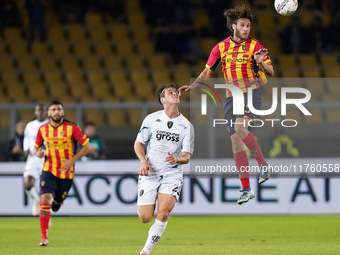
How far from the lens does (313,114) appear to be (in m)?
12.6

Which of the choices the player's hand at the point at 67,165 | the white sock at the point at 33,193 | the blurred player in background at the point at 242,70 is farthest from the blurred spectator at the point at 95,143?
the blurred player in background at the point at 242,70

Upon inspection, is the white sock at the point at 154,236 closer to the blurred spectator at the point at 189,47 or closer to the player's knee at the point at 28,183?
the player's knee at the point at 28,183

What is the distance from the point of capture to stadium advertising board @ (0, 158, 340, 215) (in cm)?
1254

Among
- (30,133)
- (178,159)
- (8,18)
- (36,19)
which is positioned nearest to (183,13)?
(36,19)

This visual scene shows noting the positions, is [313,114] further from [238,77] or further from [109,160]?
[238,77]

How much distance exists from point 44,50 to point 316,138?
26.4 feet

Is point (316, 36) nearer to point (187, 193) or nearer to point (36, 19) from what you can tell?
point (187, 193)

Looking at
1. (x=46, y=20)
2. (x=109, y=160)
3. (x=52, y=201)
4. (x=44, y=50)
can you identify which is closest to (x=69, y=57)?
(x=44, y=50)

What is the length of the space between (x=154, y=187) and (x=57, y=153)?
253 cm

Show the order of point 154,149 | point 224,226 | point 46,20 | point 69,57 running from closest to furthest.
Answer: point 154,149 → point 224,226 → point 69,57 → point 46,20

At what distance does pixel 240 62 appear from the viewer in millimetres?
7512

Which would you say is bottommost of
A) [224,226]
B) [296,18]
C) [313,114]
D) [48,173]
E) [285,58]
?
[224,226]

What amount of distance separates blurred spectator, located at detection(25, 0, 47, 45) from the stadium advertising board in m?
5.76

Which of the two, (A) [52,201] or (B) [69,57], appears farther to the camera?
(B) [69,57]
